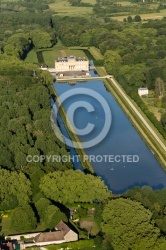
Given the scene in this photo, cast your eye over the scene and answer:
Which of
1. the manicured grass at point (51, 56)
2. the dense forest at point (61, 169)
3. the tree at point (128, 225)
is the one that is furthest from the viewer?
the manicured grass at point (51, 56)

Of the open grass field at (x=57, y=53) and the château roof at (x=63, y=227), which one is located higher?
the open grass field at (x=57, y=53)

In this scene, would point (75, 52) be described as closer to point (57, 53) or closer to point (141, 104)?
point (57, 53)

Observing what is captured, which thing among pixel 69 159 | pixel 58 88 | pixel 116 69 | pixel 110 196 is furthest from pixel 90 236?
pixel 116 69

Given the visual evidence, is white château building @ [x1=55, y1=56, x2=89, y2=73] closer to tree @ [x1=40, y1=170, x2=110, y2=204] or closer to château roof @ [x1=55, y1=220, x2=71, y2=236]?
tree @ [x1=40, y1=170, x2=110, y2=204]

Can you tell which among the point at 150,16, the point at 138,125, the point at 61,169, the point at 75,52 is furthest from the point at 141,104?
the point at 150,16

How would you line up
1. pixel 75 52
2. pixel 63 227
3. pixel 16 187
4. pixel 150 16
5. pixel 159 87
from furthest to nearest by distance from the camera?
pixel 150 16, pixel 75 52, pixel 159 87, pixel 16 187, pixel 63 227

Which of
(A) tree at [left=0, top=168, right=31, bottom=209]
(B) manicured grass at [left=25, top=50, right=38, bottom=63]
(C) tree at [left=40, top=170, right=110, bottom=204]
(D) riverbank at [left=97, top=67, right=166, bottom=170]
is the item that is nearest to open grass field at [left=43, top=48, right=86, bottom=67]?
(B) manicured grass at [left=25, top=50, right=38, bottom=63]

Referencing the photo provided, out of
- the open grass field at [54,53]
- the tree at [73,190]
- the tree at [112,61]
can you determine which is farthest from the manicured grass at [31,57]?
the tree at [73,190]

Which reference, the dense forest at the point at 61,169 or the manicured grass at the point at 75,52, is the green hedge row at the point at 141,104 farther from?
the manicured grass at the point at 75,52
